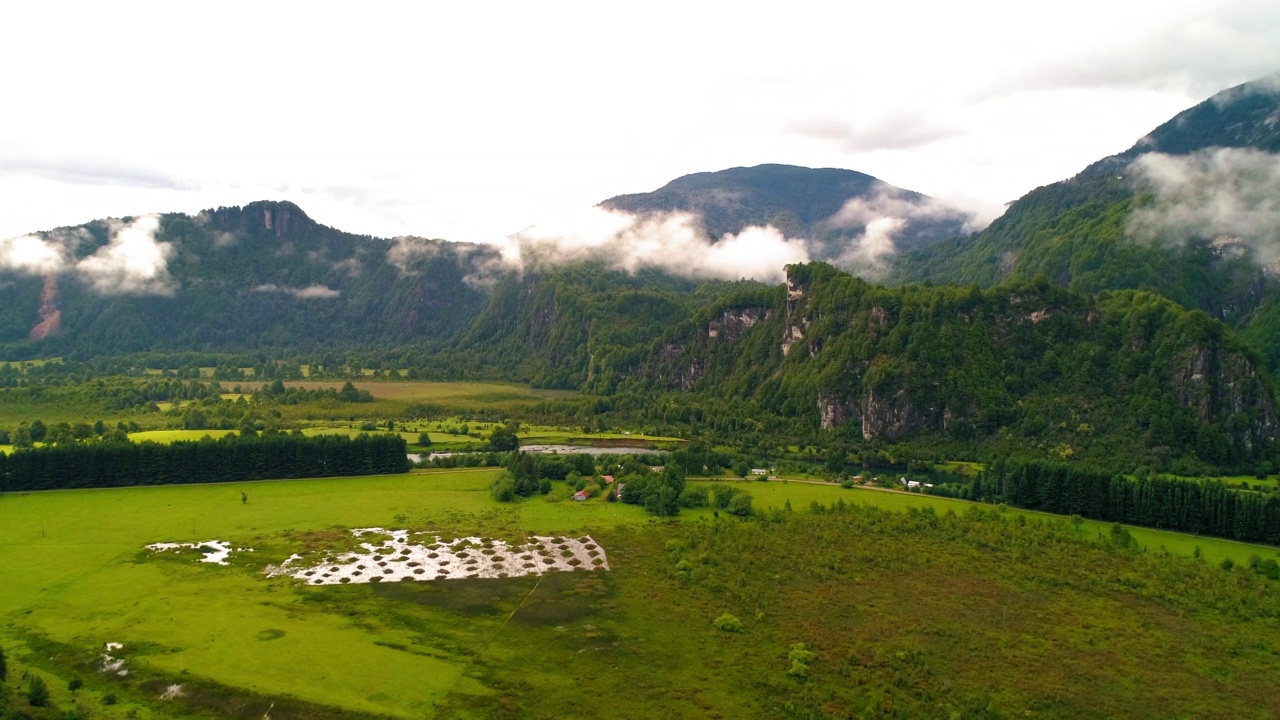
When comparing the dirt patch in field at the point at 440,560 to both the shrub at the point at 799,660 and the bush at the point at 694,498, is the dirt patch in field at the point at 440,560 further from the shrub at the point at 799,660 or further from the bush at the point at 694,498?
the shrub at the point at 799,660

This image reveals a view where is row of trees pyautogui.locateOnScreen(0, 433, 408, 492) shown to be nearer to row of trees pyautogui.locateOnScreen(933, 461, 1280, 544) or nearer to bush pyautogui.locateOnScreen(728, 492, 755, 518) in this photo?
bush pyautogui.locateOnScreen(728, 492, 755, 518)

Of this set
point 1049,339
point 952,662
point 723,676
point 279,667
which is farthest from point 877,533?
point 1049,339

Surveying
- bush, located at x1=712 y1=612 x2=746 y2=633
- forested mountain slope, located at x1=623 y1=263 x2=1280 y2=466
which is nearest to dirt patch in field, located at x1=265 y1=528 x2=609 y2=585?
bush, located at x1=712 y1=612 x2=746 y2=633

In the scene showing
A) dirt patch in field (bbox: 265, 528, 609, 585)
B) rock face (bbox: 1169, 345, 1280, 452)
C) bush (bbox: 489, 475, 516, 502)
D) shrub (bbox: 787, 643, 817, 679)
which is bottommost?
dirt patch in field (bbox: 265, 528, 609, 585)

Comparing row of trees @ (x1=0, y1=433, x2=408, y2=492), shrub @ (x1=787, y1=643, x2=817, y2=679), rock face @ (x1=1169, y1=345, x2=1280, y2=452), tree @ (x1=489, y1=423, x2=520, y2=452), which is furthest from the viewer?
tree @ (x1=489, y1=423, x2=520, y2=452)

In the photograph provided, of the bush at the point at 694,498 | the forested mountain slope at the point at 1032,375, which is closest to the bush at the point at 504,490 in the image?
the bush at the point at 694,498

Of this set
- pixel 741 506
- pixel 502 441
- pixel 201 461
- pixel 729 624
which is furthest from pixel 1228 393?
pixel 201 461

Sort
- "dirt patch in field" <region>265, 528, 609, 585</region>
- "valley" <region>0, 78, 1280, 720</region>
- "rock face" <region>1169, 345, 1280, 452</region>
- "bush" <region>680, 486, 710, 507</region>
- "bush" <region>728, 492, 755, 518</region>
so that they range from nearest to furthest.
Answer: "valley" <region>0, 78, 1280, 720</region> < "dirt patch in field" <region>265, 528, 609, 585</region> < "bush" <region>728, 492, 755, 518</region> < "bush" <region>680, 486, 710, 507</region> < "rock face" <region>1169, 345, 1280, 452</region>
